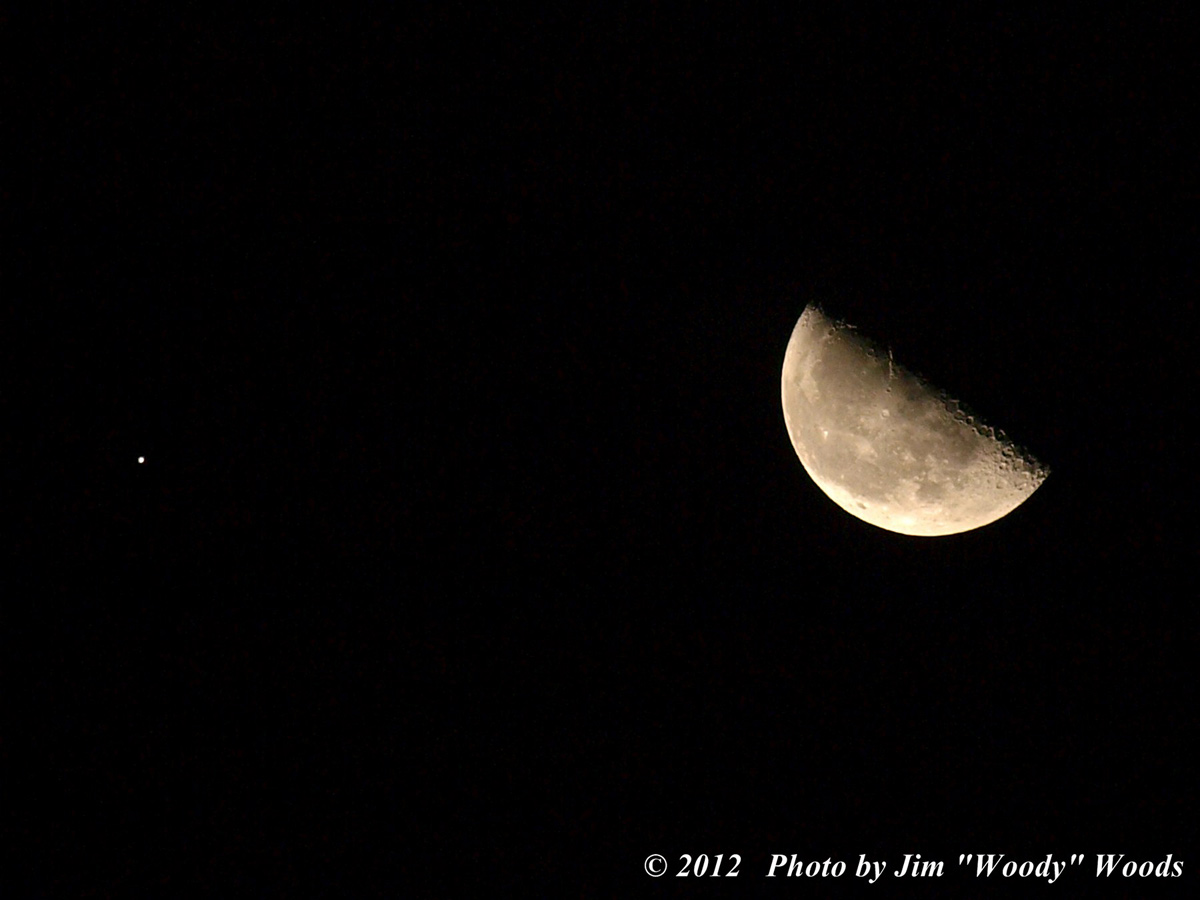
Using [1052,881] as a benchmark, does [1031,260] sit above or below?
above

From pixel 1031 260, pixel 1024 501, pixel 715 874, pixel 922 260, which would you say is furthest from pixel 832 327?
pixel 715 874

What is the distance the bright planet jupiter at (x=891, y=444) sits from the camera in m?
4.12

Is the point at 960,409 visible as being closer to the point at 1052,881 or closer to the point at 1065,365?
the point at 1065,365

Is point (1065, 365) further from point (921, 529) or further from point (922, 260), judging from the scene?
point (921, 529)

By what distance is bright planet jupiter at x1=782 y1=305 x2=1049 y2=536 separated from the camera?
4125 mm

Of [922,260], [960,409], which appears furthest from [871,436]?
[922,260]

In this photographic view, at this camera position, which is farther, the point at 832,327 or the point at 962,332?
the point at 832,327

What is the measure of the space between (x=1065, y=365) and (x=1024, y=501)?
93 cm

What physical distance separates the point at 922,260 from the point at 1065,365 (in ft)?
2.53

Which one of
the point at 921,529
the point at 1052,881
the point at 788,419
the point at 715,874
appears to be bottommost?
the point at 715,874

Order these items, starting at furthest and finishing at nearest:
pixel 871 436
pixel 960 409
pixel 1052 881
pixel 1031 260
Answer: pixel 1052 881 < pixel 871 436 < pixel 960 409 < pixel 1031 260

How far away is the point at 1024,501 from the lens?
4.50m

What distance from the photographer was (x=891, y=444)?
4277mm

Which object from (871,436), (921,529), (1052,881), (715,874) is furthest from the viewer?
(715,874)
